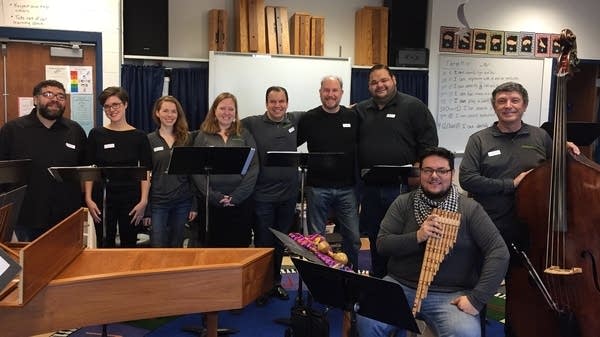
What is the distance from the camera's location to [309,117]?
172 inches

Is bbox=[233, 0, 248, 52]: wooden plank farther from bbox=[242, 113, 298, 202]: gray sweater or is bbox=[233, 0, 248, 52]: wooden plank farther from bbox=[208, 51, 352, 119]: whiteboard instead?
bbox=[242, 113, 298, 202]: gray sweater

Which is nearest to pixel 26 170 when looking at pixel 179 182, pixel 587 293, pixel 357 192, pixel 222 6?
pixel 179 182

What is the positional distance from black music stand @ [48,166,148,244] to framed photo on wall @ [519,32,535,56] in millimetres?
5745

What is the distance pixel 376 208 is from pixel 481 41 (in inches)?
154

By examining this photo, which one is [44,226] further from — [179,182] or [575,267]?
[575,267]

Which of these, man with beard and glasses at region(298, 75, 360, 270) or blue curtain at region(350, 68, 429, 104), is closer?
man with beard and glasses at region(298, 75, 360, 270)

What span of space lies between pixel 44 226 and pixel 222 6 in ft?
11.8

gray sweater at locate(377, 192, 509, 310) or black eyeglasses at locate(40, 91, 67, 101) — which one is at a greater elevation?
black eyeglasses at locate(40, 91, 67, 101)

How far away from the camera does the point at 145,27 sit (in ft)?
19.2

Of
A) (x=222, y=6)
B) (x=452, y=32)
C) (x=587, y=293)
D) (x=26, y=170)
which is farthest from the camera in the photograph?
(x=452, y=32)

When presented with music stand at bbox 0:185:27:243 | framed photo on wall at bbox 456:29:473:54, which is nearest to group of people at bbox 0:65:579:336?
music stand at bbox 0:185:27:243

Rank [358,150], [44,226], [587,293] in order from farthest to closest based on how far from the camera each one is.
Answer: [358,150], [44,226], [587,293]

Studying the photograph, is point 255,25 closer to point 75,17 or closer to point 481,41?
point 75,17

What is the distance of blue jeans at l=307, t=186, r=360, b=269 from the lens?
4332mm
